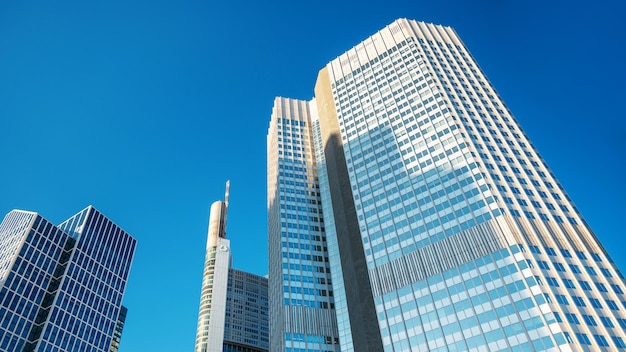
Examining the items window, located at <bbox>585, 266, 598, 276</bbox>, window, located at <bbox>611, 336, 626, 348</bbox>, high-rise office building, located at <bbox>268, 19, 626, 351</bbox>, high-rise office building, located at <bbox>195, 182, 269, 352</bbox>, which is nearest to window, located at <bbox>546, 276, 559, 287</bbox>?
high-rise office building, located at <bbox>268, 19, 626, 351</bbox>

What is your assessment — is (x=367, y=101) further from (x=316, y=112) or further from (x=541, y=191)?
(x=541, y=191)

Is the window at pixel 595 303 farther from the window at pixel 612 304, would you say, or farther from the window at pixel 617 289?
the window at pixel 617 289

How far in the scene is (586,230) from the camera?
8825cm

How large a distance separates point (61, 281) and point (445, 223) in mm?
125312

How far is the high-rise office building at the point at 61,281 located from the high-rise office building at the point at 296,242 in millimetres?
67574

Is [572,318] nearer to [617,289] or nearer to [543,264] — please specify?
[543,264]

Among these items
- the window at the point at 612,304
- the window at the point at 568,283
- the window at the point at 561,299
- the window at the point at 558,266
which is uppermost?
the window at the point at 558,266

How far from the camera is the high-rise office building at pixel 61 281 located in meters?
140

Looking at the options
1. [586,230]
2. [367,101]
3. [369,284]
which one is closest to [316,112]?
[367,101]

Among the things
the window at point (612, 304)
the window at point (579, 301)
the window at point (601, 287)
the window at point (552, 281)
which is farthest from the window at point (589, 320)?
the window at point (601, 287)

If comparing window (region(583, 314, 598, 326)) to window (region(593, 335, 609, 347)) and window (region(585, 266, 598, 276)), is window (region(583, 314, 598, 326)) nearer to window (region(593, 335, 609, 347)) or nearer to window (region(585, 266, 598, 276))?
A: window (region(593, 335, 609, 347))

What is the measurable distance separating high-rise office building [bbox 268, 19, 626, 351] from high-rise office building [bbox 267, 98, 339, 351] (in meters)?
4.17

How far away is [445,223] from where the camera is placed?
9200 centimetres

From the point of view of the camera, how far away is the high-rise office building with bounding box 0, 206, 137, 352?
460 feet
